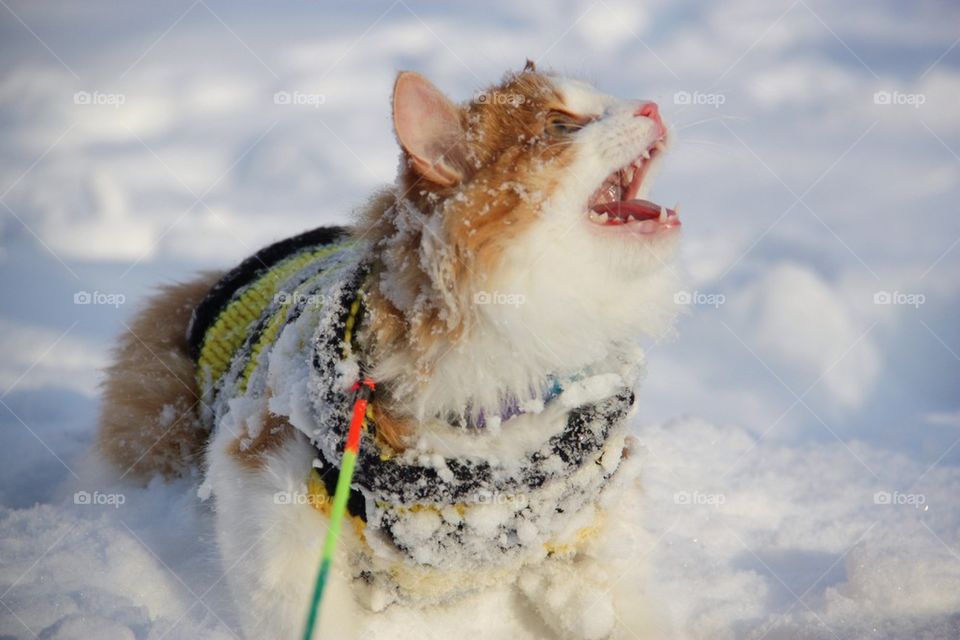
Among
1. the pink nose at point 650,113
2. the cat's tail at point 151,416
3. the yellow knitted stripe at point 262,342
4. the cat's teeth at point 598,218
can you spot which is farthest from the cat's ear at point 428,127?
the cat's tail at point 151,416

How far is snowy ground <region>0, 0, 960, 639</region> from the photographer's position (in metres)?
2.42

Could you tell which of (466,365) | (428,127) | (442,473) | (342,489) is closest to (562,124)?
(428,127)

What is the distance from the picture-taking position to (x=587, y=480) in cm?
187

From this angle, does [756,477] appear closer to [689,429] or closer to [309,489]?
[689,429]

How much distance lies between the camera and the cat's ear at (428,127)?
1654 millimetres

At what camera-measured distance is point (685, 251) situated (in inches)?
98.0

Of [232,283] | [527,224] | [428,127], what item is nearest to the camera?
[527,224]

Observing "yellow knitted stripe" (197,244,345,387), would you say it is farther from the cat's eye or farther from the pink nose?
the pink nose

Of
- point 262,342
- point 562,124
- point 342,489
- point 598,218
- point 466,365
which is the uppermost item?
point 562,124

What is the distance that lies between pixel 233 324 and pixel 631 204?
5.61 ft

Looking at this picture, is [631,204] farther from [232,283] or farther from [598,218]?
[232,283]

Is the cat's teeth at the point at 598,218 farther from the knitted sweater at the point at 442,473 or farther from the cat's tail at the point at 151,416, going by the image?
the cat's tail at the point at 151,416

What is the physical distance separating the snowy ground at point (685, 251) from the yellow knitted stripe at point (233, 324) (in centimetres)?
49

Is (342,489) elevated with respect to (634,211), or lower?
lower
